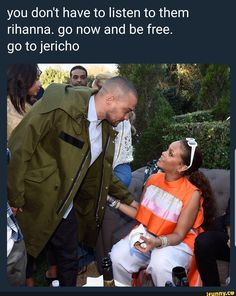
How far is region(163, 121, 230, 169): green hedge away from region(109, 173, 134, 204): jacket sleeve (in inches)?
76.9

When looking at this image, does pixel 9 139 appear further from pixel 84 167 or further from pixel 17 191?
pixel 84 167

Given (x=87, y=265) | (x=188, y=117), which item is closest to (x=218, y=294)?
(x=87, y=265)

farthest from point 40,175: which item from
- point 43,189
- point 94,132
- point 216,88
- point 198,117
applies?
point 216,88

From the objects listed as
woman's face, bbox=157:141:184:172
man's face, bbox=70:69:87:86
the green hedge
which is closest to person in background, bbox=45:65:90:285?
man's face, bbox=70:69:87:86

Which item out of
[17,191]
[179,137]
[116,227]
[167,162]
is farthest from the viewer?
[179,137]

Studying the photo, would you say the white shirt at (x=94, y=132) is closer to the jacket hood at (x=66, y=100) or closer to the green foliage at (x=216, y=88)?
the jacket hood at (x=66, y=100)

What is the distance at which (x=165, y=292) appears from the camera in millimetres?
2410

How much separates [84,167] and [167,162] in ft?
2.07

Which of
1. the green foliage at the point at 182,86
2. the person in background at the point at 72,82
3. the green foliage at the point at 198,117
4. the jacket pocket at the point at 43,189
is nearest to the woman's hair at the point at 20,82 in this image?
the person in background at the point at 72,82

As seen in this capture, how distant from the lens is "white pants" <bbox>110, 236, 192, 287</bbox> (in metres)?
2.95

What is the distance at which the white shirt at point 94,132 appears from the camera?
290 cm

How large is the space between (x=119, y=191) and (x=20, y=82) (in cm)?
110

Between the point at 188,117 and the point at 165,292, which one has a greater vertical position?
the point at 188,117

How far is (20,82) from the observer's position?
3064 millimetres
